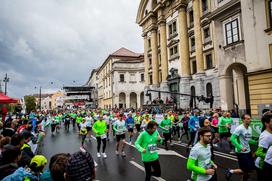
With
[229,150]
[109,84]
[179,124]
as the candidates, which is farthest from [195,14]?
[109,84]

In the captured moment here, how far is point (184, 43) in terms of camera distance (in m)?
32.0

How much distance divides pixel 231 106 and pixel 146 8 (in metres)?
30.2

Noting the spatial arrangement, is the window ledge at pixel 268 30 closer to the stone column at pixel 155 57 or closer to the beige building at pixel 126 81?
the stone column at pixel 155 57

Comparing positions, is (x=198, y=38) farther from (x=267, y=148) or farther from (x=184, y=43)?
(x=267, y=148)

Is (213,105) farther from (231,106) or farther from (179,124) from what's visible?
(179,124)

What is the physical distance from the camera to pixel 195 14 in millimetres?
29391

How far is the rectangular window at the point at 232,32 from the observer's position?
61.5 ft

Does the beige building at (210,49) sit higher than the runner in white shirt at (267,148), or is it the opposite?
the beige building at (210,49)

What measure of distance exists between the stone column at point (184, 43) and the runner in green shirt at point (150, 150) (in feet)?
88.9

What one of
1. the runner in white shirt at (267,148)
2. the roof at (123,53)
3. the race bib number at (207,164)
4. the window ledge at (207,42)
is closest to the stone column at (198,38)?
the window ledge at (207,42)

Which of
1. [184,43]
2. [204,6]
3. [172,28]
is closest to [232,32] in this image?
[204,6]

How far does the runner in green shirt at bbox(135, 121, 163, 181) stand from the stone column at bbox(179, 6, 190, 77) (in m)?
27.1

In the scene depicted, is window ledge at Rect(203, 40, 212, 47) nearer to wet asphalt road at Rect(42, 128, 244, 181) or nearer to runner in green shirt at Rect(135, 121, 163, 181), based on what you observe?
wet asphalt road at Rect(42, 128, 244, 181)

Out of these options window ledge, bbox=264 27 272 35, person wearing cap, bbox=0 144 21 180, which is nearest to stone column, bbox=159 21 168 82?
window ledge, bbox=264 27 272 35
